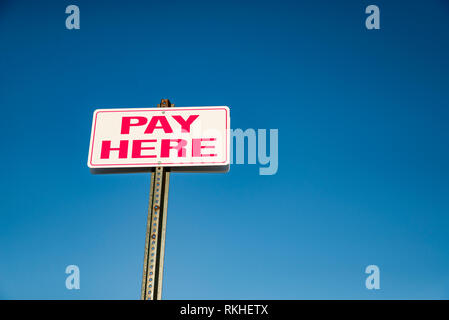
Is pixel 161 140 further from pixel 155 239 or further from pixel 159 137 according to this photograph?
pixel 155 239

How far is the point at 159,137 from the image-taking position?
299 cm

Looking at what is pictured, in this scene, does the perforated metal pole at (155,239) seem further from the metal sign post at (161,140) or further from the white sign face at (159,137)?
the white sign face at (159,137)

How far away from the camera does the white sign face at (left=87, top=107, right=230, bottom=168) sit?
9.43 feet

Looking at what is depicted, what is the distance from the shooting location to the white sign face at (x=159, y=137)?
2.87 m

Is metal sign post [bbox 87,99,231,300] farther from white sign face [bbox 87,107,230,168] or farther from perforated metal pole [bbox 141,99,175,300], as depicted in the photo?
perforated metal pole [bbox 141,99,175,300]

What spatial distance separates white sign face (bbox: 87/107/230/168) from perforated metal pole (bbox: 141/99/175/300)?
11.7 inches

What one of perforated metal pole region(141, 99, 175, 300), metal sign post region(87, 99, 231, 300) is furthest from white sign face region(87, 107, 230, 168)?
perforated metal pole region(141, 99, 175, 300)

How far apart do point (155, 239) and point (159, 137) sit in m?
1.06

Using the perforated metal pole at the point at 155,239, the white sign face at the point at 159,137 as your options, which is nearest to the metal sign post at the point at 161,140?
the white sign face at the point at 159,137

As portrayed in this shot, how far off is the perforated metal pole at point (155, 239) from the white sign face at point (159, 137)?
298mm

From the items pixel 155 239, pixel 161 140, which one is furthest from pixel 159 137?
pixel 155 239
